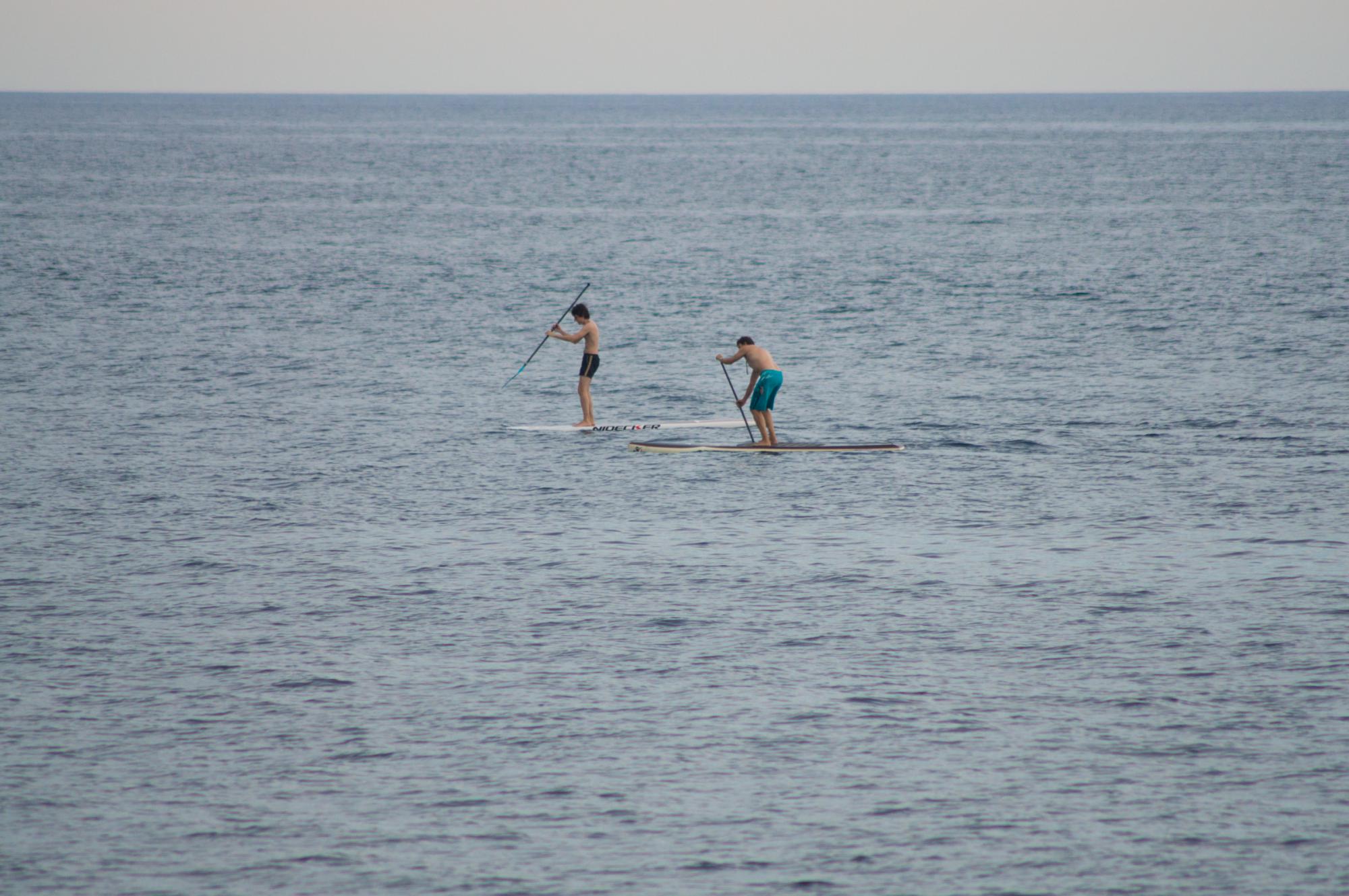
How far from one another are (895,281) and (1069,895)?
40584mm

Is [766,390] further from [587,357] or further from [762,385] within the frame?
[587,357]

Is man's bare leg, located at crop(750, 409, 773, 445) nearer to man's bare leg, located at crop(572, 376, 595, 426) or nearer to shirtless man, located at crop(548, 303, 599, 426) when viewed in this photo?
shirtless man, located at crop(548, 303, 599, 426)

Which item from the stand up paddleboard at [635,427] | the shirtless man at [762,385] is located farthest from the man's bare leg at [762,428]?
the stand up paddleboard at [635,427]

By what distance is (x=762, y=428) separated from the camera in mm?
23906

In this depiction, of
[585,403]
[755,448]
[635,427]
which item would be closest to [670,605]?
[755,448]

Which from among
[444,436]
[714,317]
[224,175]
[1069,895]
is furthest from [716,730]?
[224,175]

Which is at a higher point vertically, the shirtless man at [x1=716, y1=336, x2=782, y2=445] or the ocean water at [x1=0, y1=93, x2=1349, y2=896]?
the shirtless man at [x1=716, y1=336, x2=782, y2=445]

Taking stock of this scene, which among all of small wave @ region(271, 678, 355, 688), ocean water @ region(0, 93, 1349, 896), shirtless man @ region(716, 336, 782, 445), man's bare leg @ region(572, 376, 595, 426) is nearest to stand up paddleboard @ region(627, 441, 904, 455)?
shirtless man @ region(716, 336, 782, 445)

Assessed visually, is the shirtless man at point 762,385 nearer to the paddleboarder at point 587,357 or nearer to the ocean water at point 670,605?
the ocean water at point 670,605

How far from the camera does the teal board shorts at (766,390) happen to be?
23.7 meters

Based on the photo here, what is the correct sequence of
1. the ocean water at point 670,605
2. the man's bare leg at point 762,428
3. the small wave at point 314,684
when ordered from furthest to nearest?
1. the man's bare leg at point 762,428
2. the small wave at point 314,684
3. the ocean water at point 670,605

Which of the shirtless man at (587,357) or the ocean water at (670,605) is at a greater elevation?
the shirtless man at (587,357)

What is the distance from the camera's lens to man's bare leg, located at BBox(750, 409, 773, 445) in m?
23.9

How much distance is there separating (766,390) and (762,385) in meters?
0.10
